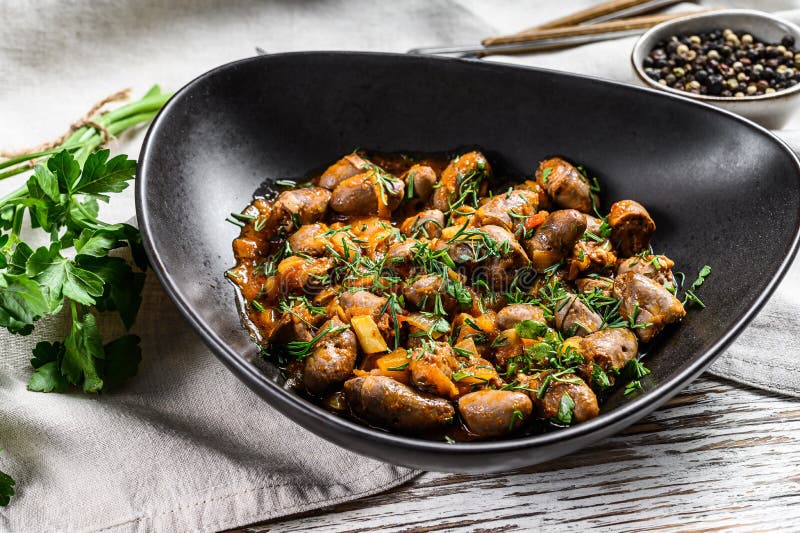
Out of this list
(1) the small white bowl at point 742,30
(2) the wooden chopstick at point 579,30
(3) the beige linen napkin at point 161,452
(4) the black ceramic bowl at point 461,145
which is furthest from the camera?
(2) the wooden chopstick at point 579,30

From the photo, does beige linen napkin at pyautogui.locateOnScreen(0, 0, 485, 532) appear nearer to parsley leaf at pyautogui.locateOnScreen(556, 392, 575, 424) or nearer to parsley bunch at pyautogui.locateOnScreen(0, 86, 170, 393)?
parsley bunch at pyautogui.locateOnScreen(0, 86, 170, 393)

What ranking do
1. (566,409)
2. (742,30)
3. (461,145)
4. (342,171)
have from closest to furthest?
(566,409) → (342,171) → (461,145) → (742,30)

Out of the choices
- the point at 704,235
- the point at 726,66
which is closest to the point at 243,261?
the point at 704,235

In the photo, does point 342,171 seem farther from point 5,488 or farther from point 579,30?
point 579,30

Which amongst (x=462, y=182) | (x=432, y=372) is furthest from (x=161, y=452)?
(x=462, y=182)

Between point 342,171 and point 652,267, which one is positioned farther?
point 342,171

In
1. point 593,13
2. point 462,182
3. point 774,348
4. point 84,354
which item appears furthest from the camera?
point 593,13

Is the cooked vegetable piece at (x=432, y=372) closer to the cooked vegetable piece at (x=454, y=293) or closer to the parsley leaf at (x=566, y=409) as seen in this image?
the cooked vegetable piece at (x=454, y=293)

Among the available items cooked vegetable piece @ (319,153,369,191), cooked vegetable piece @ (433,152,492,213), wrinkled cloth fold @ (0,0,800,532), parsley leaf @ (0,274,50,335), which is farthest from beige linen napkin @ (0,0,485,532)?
cooked vegetable piece @ (433,152,492,213)

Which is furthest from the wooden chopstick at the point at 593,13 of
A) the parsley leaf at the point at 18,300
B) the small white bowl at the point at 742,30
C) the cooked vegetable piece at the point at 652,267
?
the parsley leaf at the point at 18,300
